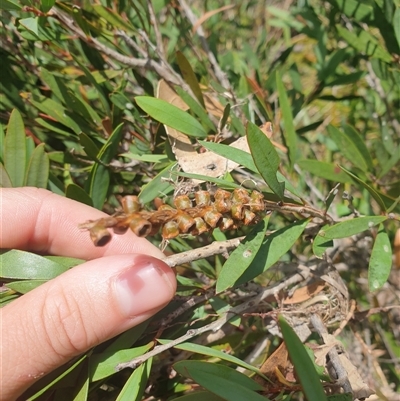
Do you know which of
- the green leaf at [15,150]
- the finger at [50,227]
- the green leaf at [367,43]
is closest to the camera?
the green leaf at [15,150]

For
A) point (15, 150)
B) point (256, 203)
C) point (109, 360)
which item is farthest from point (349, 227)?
point (15, 150)

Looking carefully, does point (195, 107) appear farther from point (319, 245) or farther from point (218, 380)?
point (218, 380)

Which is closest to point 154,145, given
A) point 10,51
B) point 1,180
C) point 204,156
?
point 204,156

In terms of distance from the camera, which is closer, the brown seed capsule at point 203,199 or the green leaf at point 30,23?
the brown seed capsule at point 203,199

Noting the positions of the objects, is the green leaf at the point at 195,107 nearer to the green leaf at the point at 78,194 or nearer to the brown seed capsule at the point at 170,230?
the green leaf at the point at 78,194

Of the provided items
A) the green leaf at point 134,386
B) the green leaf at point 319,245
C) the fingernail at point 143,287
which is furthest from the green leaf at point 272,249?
the green leaf at point 134,386
